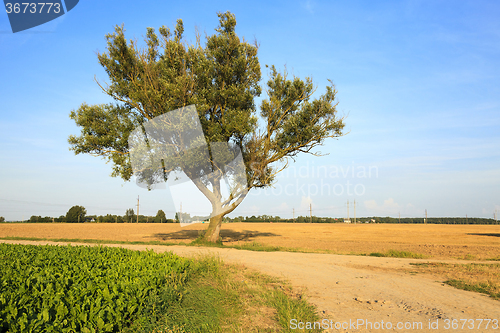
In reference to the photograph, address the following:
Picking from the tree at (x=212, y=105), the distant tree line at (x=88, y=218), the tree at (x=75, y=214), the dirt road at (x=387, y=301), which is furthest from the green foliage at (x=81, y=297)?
the tree at (x=75, y=214)

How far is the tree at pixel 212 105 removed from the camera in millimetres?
20781

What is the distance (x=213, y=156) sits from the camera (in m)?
20.7

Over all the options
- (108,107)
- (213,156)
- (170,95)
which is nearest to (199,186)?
(213,156)

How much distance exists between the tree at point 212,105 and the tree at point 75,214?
10370 centimetres

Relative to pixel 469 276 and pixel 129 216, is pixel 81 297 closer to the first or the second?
pixel 469 276

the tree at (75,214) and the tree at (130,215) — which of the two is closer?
the tree at (75,214)

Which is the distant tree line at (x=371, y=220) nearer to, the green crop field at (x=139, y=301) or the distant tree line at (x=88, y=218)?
the distant tree line at (x=88, y=218)

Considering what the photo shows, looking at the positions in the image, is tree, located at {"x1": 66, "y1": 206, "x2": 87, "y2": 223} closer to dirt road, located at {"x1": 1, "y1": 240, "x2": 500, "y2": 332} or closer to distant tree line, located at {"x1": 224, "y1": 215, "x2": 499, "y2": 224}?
distant tree line, located at {"x1": 224, "y1": 215, "x2": 499, "y2": 224}

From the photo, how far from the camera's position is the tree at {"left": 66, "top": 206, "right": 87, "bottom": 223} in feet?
359

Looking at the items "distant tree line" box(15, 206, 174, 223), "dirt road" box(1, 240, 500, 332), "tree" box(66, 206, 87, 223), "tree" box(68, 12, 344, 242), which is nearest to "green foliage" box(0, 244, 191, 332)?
"dirt road" box(1, 240, 500, 332)

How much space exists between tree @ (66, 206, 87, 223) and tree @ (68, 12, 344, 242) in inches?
4083

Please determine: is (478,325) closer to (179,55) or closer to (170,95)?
(170,95)

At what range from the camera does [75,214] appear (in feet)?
363

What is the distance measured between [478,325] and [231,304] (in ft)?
15.2
